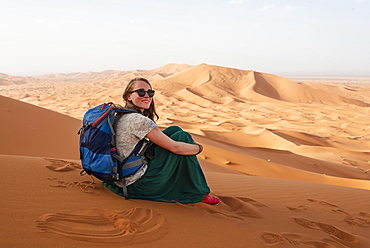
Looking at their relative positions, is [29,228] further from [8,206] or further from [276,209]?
[276,209]

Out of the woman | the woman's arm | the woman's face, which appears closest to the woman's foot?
the woman

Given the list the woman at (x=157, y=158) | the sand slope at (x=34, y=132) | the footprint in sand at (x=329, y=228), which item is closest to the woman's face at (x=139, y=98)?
the woman at (x=157, y=158)

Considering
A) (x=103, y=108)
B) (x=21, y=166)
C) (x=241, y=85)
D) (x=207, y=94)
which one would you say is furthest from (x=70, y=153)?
(x=241, y=85)

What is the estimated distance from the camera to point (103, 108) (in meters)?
2.74

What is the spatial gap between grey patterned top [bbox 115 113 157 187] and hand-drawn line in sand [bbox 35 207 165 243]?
0.42m

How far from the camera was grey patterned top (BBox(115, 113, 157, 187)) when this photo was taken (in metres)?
2.62

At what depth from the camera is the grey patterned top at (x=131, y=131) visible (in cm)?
262

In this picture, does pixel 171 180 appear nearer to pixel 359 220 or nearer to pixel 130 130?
pixel 130 130

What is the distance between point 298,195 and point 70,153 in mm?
4629

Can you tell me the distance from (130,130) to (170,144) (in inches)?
14.5

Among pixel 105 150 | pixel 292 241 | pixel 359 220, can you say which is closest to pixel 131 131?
pixel 105 150

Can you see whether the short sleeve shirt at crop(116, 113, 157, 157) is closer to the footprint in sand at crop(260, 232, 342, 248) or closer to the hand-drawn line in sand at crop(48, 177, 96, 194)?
the hand-drawn line in sand at crop(48, 177, 96, 194)

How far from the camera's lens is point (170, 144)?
271 cm

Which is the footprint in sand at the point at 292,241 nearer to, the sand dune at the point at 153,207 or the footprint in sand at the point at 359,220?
the sand dune at the point at 153,207
